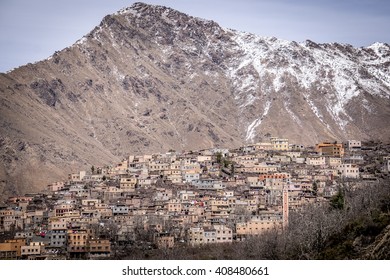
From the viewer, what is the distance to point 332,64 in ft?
255

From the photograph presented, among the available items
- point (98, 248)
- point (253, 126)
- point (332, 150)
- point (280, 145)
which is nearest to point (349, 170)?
point (332, 150)

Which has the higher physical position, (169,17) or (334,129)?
(169,17)

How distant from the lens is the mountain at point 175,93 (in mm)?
55062

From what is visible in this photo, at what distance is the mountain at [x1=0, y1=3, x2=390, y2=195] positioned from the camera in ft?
181

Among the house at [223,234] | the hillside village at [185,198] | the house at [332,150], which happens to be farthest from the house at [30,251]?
the house at [332,150]

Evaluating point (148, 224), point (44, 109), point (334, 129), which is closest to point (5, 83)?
point (44, 109)

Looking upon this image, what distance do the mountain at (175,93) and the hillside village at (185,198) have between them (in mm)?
13804

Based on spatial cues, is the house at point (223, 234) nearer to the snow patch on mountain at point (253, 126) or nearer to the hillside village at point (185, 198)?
the hillside village at point (185, 198)

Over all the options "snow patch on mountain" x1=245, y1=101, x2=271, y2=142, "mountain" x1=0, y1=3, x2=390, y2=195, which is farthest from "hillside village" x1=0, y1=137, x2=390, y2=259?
"snow patch on mountain" x1=245, y1=101, x2=271, y2=142

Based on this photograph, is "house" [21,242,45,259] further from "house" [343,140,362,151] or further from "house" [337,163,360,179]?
"house" [343,140,362,151]

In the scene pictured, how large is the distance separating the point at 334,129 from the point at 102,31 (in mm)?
23999

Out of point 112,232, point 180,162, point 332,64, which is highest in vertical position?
point 332,64

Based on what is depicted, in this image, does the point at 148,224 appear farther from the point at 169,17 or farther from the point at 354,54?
the point at 169,17
